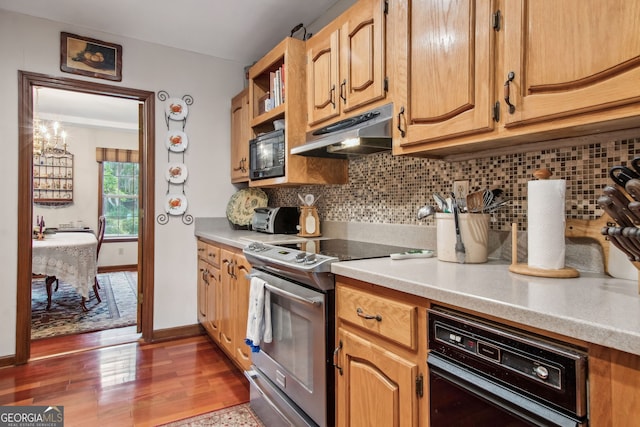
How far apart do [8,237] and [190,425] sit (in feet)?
6.29

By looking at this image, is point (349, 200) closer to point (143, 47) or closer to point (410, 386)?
point (410, 386)

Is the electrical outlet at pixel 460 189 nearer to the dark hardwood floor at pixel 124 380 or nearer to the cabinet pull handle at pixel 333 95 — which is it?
the cabinet pull handle at pixel 333 95

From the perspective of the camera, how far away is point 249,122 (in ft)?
9.35

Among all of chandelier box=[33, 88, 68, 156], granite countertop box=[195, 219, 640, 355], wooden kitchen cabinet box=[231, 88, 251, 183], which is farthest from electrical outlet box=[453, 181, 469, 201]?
chandelier box=[33, 88, 68, 156]

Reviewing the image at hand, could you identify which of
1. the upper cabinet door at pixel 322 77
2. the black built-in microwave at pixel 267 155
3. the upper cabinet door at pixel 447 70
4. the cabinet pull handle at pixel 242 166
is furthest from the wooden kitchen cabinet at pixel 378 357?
the cabinet pull handle at pixel 242 166

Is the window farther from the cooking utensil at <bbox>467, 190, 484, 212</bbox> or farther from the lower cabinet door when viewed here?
the cooking utensil at <bbox>467, 190, 484, 212</bbox>

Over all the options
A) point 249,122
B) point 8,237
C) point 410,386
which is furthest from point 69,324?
point 410,386

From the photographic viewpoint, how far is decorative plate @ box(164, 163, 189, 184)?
3.04 m

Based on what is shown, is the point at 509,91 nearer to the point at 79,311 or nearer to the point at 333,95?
the point at 333,95

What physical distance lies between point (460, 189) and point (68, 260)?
12.0 ft

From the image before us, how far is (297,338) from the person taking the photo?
5.01 ft

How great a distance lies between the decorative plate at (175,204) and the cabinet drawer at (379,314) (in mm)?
2209

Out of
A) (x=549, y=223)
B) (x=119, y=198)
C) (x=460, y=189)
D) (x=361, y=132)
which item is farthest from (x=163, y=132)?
(x=119, y=198)

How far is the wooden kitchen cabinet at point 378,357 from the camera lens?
100 cm
